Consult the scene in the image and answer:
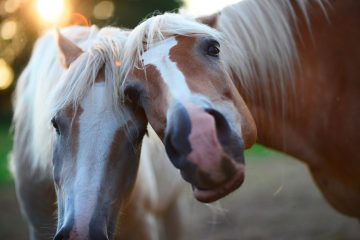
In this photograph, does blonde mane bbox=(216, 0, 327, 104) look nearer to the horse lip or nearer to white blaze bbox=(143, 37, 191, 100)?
white blaze bbox=(143, 37, 191, 100)

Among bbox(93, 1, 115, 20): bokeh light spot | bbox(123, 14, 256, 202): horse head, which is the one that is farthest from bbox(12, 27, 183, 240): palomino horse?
bbox(93, 1, 115, 20): bokeh light spot

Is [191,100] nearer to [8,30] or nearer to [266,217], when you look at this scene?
[266,217]

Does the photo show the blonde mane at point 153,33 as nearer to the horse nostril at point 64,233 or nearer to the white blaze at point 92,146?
the white blaze at point 92,146

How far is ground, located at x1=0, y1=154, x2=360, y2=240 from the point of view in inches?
190

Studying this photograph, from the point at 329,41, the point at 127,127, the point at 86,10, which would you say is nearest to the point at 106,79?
the point at 127,127

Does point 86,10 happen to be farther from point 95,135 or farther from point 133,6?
point 95,135

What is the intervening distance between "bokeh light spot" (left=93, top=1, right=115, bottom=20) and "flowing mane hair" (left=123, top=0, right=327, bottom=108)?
12.7m

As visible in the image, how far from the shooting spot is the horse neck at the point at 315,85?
9.29 ft

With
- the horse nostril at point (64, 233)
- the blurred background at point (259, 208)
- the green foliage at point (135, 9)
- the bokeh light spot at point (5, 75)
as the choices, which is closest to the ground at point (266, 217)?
the blurred background at point (259, 208)

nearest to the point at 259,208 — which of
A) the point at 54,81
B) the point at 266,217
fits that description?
the point at 266,217

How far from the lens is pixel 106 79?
223 centimetres

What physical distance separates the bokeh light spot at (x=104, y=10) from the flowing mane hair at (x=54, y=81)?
1154 cm

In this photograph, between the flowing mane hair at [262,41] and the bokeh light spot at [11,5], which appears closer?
the flowing mane hair at [262,41]

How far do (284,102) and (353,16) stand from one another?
657mm
